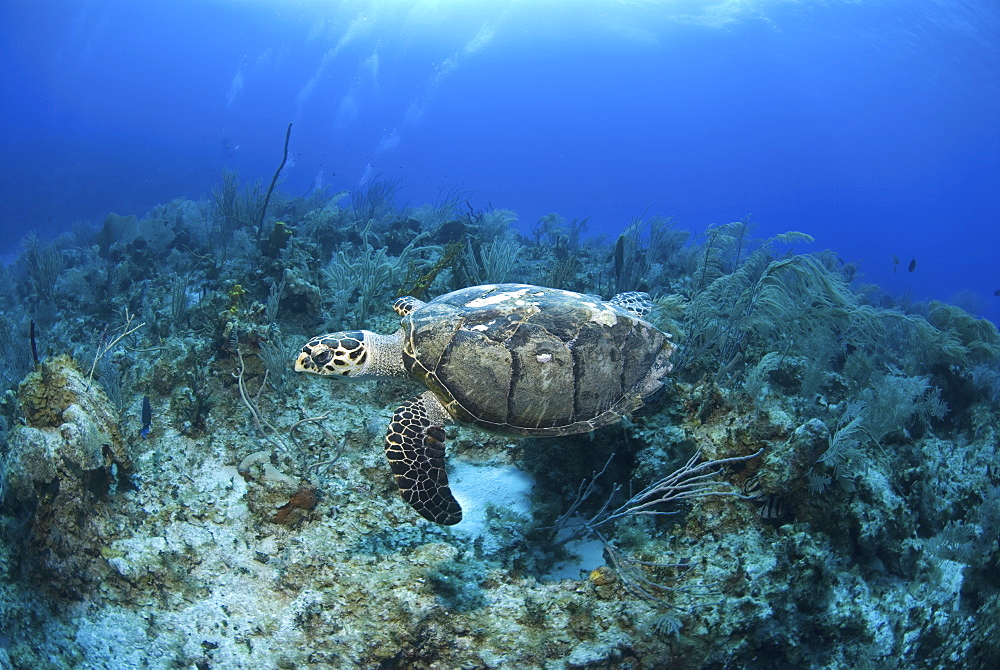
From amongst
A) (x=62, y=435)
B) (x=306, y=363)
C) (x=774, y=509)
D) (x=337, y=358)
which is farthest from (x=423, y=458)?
(x=774, y=509)

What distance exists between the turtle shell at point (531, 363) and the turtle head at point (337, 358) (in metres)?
0.35

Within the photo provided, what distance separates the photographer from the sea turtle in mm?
3006

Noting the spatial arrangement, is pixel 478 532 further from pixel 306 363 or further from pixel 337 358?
pixel 306 363

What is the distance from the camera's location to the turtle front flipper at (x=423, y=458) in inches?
107

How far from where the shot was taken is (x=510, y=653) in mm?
2379

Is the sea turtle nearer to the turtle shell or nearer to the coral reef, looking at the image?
the turtle shell

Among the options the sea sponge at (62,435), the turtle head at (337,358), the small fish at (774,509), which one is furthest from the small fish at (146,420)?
the small fish at (774,509)

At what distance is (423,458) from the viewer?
2.90 metres

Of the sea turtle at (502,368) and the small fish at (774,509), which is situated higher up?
Answer: the sea turtle at (502,368)

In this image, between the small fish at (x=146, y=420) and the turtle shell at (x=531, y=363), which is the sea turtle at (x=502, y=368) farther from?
the small fish at (x=146, y=420)

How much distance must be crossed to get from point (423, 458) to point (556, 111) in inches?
4950

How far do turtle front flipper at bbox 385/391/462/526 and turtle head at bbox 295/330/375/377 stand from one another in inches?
22.0

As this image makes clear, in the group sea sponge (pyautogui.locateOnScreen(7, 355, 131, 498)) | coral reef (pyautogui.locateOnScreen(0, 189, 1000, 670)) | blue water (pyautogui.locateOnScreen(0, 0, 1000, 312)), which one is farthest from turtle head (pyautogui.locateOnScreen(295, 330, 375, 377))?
blue water (pyautogui.locateOnScreen(0, 0, 1000, 312))

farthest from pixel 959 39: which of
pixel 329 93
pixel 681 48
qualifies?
pixel 329 93
